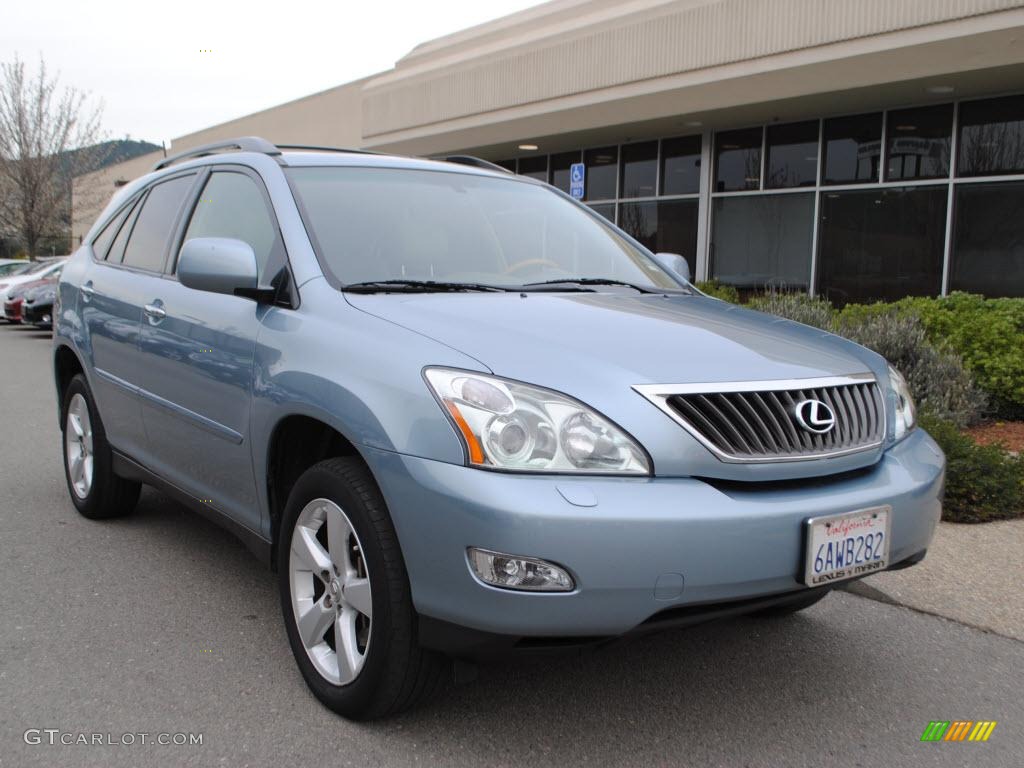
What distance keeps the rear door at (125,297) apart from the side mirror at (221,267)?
1.02 meters

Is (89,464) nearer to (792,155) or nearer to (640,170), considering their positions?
(792,155)

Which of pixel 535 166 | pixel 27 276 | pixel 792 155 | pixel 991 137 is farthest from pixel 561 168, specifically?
pixel 27 276

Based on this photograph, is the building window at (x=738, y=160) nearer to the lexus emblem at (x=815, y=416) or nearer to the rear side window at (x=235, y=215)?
the rear side window at (x=235, y=215)

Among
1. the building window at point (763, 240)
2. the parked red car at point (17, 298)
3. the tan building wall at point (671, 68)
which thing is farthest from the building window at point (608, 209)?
the parked red car at point (17, 298)

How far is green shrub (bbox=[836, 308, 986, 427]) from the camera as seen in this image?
302 inches

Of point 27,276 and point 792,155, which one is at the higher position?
point 792,155

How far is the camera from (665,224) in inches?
715

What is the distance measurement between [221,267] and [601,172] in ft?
55.3

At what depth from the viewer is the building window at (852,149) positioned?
48.2 feet

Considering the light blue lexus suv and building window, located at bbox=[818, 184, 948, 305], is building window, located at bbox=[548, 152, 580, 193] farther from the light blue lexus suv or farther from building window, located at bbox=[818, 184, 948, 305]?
the light blue lexus suv

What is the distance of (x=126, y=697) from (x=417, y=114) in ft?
61.7

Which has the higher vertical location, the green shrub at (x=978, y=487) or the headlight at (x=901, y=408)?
the headlight at (x=901, y=408)

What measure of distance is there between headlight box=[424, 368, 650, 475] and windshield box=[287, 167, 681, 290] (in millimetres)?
997

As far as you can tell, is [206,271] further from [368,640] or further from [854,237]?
[854,237]
